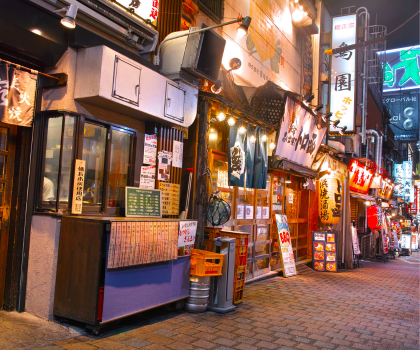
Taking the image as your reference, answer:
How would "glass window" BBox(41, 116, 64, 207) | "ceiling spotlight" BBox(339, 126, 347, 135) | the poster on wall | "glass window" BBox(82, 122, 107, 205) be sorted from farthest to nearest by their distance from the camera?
"ceiling spotlight" BBox(339, 126, 347, 135)
the poster on wall
"glass window" BBox(82, 122, 107, 205)
"glass window" BBox(41, 116, 64, 207)

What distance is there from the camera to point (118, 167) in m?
7.06

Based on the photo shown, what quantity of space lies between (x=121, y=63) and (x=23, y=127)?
1.98m

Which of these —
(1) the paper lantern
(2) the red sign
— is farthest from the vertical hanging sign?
(2) the red sign

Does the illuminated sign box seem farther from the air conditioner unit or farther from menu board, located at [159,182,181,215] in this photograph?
menu board, located at [159,182,181,215]

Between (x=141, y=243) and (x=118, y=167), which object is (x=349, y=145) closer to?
(x=118, y=167)

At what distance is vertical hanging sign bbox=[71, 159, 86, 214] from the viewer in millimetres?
5891

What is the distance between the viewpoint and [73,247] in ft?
18.1

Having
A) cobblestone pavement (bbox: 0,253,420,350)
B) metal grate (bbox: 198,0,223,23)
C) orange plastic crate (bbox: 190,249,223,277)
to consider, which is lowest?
cobblestone pavement (bbox: 0,253,420,350)

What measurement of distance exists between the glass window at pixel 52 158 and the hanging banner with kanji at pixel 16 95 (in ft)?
1.74

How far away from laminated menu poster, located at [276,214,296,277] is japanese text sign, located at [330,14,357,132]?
735cm

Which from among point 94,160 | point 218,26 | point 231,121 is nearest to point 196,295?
point 94,160

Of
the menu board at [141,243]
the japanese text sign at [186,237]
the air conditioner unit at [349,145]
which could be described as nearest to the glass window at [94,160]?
the menu board at [141,243]

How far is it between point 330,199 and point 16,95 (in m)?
13.3

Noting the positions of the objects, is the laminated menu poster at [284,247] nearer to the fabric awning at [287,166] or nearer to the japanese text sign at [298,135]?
the fabric awning at [287,166]
